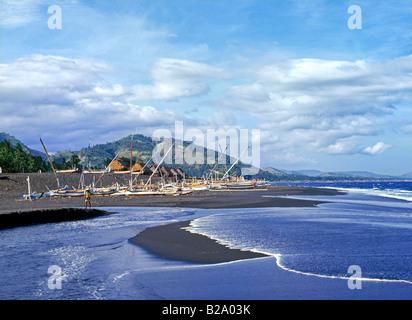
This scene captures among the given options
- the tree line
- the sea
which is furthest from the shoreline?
the tree line

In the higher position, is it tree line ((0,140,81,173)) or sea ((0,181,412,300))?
tree line ((0,140,81,173))

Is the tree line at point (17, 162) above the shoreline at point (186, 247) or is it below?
above

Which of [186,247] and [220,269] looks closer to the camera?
[220,269]

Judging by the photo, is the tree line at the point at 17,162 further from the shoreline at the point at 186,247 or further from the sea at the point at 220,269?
the shoreline at the point at 186,247

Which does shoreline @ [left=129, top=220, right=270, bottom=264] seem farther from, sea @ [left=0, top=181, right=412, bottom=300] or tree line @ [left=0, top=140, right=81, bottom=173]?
tree line @ [left=0, top=140, right=81, bottom=173]

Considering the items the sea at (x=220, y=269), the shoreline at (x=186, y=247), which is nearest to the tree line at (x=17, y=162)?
the sea at (x=220, y=269)

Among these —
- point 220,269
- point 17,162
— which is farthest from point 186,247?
point 17,162

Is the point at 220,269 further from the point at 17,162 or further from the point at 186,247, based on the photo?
the point at 17,162

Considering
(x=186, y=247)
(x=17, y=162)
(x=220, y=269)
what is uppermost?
(x=17, y=162)

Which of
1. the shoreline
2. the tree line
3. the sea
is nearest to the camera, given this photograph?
the sea

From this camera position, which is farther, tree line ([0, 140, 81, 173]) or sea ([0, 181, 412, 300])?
tree line ([0, 140, 81, 173])
